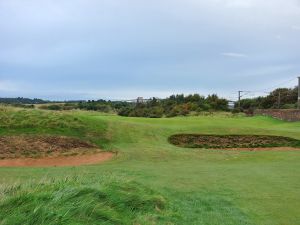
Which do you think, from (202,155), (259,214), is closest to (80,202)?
(259,214)

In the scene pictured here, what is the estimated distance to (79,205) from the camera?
7.01m

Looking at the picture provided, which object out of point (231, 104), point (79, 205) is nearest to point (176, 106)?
point (231, 104)

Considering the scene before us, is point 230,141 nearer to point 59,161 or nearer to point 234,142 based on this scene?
point 234,142

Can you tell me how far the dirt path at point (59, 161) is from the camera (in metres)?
20.8

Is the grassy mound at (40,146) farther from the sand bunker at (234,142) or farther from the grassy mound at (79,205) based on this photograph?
the grassy mound at (79,205)

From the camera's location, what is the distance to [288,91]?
84062 mm

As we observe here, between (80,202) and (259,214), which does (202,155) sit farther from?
(80,202)

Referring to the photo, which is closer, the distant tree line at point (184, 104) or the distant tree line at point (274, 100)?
the distant tree line at point (184, 104)

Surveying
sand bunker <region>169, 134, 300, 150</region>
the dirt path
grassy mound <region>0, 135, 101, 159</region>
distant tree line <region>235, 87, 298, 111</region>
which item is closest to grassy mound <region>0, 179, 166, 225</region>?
the dirt path

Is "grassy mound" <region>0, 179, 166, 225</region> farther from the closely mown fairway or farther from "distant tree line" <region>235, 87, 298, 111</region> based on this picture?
"distant tree line" <region>235, 87, 298, 111</region>

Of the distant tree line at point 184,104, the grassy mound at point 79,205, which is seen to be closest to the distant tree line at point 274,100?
the distant tree line at point 184,104

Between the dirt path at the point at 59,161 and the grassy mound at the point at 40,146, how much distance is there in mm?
372

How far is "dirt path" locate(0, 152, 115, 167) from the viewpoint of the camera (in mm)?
20766

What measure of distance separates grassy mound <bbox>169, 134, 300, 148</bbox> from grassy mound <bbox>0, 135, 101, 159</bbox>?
256 inches
